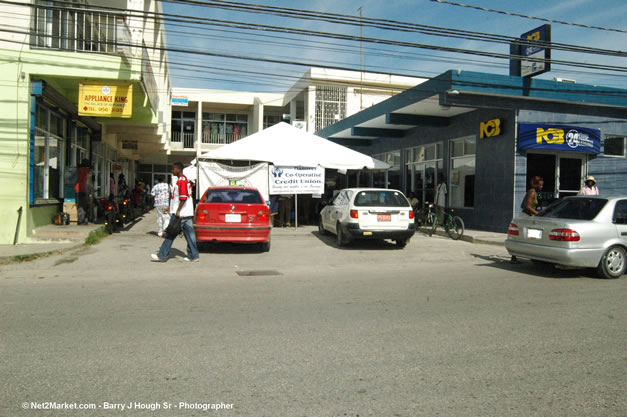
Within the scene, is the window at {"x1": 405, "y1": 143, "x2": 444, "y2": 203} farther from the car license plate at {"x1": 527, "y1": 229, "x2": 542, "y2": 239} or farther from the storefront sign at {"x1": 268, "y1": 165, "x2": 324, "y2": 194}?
the car license plate at {"x1": 527, "y1": 229, "x2": 542, "y2": 239}

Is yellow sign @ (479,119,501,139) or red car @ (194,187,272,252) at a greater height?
yellow sign @ (479,119,501,139)

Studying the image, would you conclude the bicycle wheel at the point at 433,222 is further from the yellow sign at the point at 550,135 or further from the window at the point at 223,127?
the window at the point at 223,127

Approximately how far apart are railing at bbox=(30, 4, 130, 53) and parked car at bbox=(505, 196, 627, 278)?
406 inches

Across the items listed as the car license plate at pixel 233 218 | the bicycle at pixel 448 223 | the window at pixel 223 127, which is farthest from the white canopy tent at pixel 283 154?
the window at pixel 223 127

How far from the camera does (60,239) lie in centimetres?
1152

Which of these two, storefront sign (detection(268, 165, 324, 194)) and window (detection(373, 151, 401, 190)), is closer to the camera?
storefront sign (detection(268, 165, 324, 194))

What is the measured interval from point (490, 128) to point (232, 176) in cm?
881

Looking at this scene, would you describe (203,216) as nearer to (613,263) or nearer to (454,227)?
(454,227)

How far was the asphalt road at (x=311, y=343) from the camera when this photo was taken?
3367 mm

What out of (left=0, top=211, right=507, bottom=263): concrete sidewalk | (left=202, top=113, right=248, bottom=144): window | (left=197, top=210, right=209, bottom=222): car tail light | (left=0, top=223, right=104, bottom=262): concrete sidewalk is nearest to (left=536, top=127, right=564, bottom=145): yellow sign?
(left=0, top=211, right=507, bottom=263): concrete sidewalk

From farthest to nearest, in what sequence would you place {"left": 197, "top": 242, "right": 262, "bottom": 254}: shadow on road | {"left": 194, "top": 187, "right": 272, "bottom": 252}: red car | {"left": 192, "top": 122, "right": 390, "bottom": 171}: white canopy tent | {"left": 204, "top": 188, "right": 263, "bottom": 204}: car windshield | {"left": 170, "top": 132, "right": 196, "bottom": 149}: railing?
{"left": 170, "top": 132, "right": 196, "bottom": 149}: railing
{"left": 192, "top": 122, "right": 390, "bottom": 171}: white canopy tent
{"left": 197, "top": 242, "right": 262, "bottom": 254}: shadow on road
{"left": 204, "top": 188, "right": 263, "bottom": 204}: car windshield
{"left": 194, "top": 187, "right": 272, "bottom": 252}: red car

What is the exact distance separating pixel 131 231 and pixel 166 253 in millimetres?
6223

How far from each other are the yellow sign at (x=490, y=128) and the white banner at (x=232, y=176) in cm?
746

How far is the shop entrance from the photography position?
601 inches
